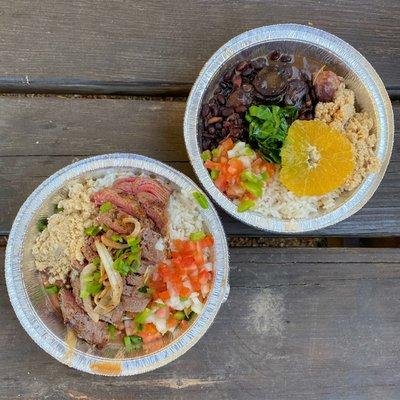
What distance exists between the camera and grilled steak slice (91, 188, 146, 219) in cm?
196

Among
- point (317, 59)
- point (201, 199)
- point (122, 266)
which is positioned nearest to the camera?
point (122, 266)

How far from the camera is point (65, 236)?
195 cm

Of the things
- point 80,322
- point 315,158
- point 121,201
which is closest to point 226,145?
point 315,158

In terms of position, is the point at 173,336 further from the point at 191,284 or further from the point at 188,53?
the point at 188,53

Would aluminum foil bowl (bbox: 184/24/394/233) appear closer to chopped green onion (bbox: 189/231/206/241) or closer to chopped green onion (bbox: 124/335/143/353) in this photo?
chopped green onion (bbox: 189/231/206/241)

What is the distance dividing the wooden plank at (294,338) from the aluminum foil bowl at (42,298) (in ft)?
0.77

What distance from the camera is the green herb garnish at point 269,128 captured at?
6.63 ft

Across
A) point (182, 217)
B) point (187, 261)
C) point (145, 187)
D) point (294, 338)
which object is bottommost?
point (294, 338)

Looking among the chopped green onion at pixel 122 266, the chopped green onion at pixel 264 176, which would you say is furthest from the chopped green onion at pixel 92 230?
the chopped green onion at pixel 264 176

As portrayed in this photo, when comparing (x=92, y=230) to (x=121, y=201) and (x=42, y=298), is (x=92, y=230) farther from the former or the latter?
(x=42, y=298)

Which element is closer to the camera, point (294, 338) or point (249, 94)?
point (249, 94)

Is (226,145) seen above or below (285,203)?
above

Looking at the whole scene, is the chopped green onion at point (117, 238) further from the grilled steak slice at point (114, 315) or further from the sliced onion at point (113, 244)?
the grilled steak slice at point (114, 315)

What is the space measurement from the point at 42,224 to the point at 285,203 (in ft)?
2.58
